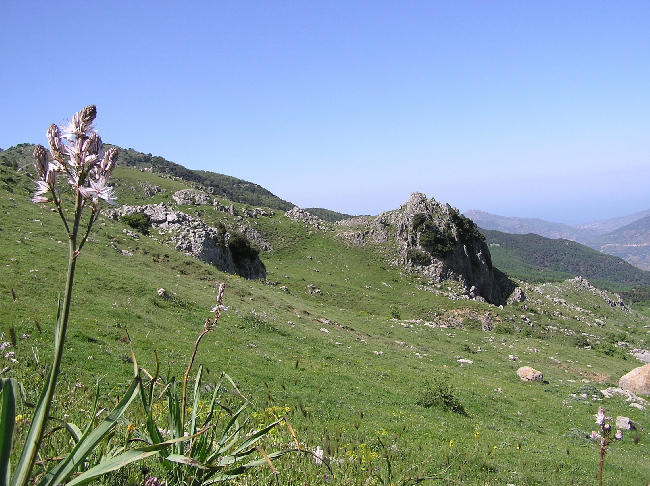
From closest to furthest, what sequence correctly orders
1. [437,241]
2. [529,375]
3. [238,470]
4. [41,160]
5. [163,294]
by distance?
[41,160], [238,470], [163,294], [529,375], [437,241]

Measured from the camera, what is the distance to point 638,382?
2373 cm

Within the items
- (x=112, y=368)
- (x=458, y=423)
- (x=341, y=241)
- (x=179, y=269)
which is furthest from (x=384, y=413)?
(x=341, y=241)

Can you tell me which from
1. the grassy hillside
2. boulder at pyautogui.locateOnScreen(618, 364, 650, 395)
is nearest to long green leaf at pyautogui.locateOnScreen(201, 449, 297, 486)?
the grassy hillside

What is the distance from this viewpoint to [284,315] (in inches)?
1107

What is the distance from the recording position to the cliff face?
188ft

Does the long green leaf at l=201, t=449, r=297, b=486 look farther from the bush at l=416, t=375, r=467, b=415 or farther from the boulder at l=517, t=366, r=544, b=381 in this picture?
the boulder at l=517, t=366, r=544, b=381

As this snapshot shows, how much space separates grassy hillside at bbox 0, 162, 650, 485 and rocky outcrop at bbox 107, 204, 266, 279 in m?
3.89

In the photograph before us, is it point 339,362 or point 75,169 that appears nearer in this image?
point 75,169

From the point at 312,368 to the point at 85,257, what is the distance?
15.9 meters

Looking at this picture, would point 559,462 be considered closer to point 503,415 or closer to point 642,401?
point 503,415

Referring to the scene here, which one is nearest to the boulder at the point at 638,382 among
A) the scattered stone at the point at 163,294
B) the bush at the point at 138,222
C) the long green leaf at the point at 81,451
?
the scattered stone at the point at 163,294

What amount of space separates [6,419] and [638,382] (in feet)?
99.2

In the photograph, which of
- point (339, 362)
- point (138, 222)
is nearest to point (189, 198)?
point (138, 222)

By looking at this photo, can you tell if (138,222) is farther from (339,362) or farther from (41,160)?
(41,160)
